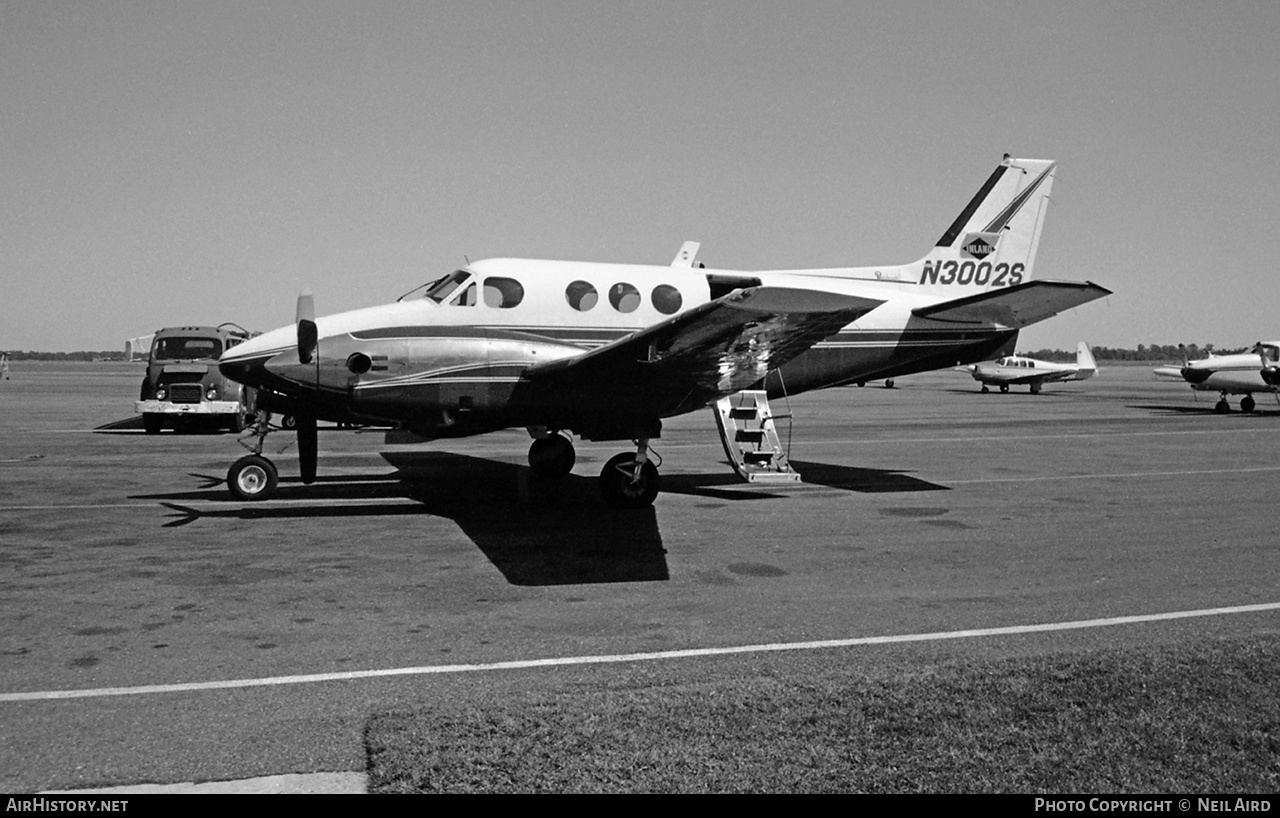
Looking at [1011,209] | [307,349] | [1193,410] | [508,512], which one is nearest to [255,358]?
[307,349]

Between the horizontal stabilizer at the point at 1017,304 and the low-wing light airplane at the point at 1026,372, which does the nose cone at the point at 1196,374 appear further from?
the horizontal stabilizer at the point at 1017,304

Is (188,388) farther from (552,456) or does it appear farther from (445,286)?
(445,286)

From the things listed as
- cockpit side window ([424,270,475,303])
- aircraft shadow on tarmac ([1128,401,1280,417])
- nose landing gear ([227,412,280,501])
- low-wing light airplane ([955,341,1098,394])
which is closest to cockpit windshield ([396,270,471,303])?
cockpit side window ([424,270,475,303])

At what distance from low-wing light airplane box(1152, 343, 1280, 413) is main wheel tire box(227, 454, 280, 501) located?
112 feet

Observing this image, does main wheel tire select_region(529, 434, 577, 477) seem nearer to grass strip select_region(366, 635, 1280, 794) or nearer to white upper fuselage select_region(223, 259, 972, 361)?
white upper fuselage select_region(223, 259, 972, 361)

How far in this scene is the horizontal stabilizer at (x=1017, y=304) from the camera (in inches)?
545

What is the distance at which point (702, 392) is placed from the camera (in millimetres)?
12375

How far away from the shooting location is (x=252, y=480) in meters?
13.4

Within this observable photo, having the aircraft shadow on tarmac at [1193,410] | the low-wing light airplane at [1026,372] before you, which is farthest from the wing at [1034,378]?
the aircraft shadow on tarmac at [1193,410]

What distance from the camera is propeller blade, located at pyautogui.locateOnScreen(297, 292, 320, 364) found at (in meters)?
11.7

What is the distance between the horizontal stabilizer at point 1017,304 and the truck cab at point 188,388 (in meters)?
17.5

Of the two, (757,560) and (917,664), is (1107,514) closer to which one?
(757,560)

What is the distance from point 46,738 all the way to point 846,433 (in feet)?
75.5

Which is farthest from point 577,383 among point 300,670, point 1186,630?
point 1186,630
